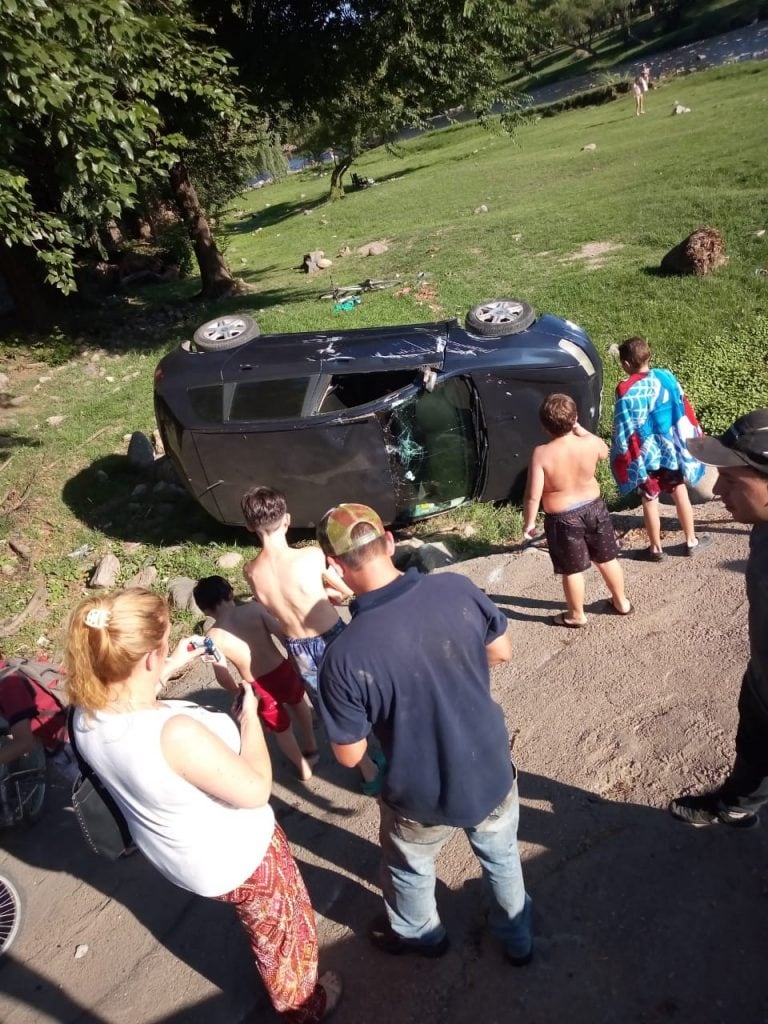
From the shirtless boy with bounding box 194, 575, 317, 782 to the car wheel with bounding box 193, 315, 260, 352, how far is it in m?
3.52

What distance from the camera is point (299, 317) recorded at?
1233 centimetres

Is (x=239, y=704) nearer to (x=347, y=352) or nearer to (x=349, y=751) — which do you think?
(x=349, y=751)

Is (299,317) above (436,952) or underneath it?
above

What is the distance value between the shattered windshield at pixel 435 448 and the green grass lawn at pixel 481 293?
432 millimetres

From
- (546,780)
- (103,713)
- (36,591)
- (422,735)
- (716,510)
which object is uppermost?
(103,713)

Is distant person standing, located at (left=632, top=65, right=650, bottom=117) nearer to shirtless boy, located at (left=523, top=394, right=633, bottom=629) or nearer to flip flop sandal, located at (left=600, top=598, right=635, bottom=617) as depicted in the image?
flip flop sandal, located at (left=600, top=598, right=635, bottom=617)

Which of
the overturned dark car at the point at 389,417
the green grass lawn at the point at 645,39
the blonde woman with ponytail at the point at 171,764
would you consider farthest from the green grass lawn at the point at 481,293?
the green grass lawn at the point at 645,39

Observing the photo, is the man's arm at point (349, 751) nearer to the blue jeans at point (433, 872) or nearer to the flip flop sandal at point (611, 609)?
the blue jeans at point (433, 872)

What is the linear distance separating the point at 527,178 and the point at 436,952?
22.8m

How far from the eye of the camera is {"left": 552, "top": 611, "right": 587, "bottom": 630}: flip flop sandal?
175 inches

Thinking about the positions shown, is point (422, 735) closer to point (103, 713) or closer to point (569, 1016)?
point (103, 713)

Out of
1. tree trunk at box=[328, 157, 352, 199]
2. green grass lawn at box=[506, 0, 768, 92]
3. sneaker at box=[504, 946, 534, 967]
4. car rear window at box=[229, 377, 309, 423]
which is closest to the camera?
sneaker at box=[504, 946, 534, 967]

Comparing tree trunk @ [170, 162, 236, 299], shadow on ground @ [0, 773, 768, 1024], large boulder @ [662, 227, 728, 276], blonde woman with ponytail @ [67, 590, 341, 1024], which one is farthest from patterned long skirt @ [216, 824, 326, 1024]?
tree trunk @ [170, 162, 236, 299]

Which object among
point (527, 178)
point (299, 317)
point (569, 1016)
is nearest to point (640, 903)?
point (569, 1016)
